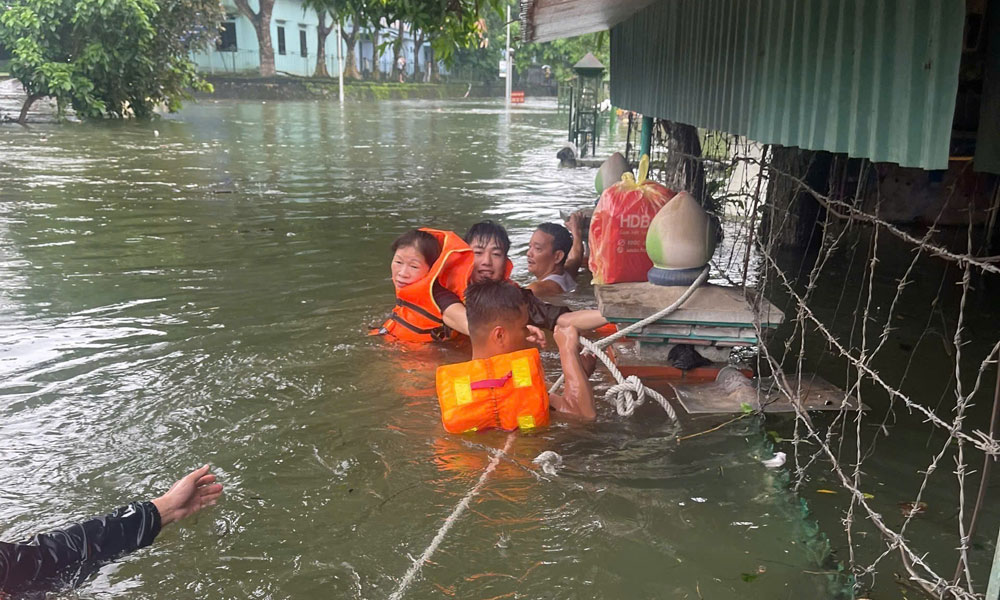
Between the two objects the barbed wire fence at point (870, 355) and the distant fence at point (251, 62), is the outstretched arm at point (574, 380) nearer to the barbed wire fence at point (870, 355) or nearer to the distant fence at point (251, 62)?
the barbed wire fence at point (870, 355)

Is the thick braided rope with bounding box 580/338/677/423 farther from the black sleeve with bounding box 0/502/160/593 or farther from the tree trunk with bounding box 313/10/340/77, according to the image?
the tree trunk with bounding box 313/10/340/77

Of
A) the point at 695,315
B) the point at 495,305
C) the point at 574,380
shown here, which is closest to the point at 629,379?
the point at 574,380

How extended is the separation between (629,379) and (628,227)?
1516 millimetres

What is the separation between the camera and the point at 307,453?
4.60 meters

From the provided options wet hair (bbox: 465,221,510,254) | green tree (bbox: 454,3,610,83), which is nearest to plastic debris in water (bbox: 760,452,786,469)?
wet hair (bbox: 465,221,510,254)

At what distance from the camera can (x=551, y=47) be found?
159 feet

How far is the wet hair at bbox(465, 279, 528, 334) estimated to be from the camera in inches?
187

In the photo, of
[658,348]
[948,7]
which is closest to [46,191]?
[658,348]

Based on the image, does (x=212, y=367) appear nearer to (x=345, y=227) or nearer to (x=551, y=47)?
(x=345, y=227)

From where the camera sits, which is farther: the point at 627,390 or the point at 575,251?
the point at 575,251

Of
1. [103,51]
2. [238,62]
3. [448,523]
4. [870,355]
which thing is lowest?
[448,523]

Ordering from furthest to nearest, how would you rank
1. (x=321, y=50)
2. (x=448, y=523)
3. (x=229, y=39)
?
(x=321, y=50), (x=229, y=39), (x=448, y=523)

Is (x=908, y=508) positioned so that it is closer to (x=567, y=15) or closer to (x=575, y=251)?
(x=575, y=251)

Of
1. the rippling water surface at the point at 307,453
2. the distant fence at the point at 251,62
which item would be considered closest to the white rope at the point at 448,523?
the rippling water surface at the point at 307,453
